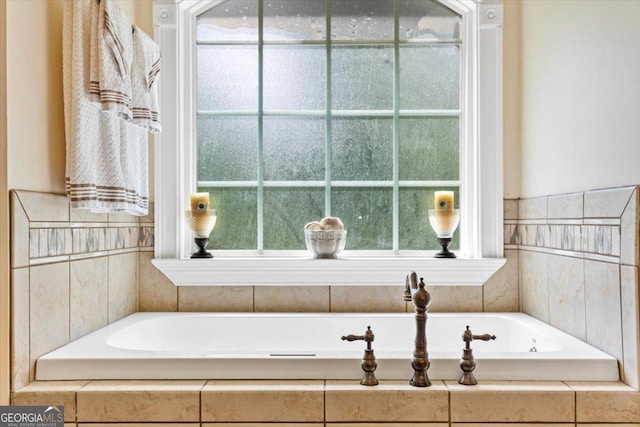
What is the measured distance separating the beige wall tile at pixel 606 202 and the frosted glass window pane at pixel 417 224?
846mm

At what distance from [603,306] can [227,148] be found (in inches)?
68.3

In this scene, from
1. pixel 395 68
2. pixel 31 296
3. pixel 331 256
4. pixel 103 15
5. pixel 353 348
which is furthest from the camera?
pixel 395 68

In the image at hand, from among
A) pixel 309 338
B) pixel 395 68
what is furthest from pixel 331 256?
pixel 395 68

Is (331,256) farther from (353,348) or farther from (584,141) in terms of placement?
(584,141)

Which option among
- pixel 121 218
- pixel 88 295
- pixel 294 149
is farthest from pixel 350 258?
pixel 88 295

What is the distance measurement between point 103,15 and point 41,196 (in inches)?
24.5

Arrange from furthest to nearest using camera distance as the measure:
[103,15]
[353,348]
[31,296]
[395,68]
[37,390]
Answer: [395,68]
[353,348]
[103,15]
[31,296]
[37,390]

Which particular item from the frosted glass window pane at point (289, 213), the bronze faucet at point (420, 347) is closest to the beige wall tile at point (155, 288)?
the frosted glass window pane at point (289, 213)

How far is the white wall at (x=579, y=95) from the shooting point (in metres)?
1.64

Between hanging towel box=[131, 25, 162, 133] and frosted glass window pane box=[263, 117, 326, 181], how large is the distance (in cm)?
68

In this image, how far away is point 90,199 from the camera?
1.84m

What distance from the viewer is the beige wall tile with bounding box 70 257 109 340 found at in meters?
1.97

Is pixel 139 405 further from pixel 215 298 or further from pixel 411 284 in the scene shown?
pixel 215 298

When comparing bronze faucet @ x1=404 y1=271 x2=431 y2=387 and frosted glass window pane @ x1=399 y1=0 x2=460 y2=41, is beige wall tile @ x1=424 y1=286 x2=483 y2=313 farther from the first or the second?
frosted glass window pane @ x1=399 y1=0 x2=460 y2=41
